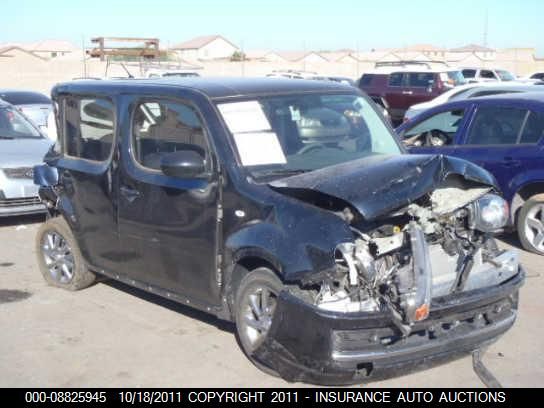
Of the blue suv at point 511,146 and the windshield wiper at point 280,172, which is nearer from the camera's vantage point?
the windshield wiper at point 280,172

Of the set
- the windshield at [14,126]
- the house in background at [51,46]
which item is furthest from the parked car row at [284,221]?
the house in background at [51,46]

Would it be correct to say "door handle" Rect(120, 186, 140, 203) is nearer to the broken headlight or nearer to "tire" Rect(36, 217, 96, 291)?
"tire" Rect(36, 217, 96, 291)

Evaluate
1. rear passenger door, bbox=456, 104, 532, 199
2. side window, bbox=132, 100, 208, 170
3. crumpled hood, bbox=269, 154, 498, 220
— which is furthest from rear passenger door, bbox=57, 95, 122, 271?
rear passenger door, bbox=456, 104, 532, 199

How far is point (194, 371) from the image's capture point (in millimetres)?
5168

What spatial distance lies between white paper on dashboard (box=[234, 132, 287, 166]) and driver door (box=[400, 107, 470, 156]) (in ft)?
11.8

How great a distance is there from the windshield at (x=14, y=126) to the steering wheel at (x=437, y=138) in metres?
5.64

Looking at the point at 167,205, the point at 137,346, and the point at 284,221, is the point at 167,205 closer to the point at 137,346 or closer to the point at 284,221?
the point at 137,346

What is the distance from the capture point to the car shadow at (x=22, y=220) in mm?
10469

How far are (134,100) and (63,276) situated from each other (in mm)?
2075

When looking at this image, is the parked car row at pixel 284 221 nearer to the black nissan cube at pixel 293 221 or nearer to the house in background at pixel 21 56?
the black nissan cube at pixel 293 221

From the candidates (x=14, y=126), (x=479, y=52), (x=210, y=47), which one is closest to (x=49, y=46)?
(x=210, y=47)

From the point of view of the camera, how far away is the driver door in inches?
344
